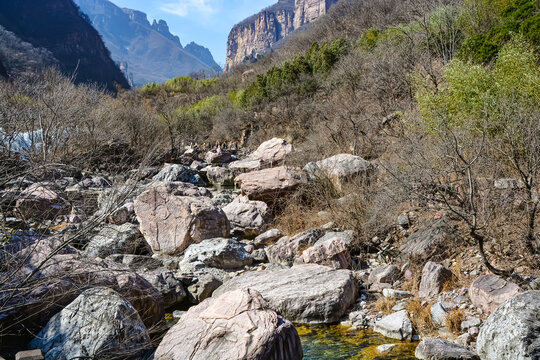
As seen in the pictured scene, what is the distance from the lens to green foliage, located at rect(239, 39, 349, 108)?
25541 mm

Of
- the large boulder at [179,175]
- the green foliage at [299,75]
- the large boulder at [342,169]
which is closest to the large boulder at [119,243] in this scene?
the large boulder at [342,169]

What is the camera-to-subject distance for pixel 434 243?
6.76 meters

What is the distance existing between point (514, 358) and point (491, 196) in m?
2.97

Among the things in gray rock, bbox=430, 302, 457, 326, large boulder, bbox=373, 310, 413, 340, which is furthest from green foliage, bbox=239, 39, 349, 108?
large boulder, bbox=373, 310, 413, 340

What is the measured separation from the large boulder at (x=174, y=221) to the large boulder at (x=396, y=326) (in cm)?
441

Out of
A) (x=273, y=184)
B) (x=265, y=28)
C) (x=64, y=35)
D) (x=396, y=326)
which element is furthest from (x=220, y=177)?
(x=265, y=28)

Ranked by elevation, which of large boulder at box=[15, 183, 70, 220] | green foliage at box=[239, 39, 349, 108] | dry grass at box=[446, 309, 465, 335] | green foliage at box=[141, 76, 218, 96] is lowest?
dry grass at box=[446, 309, 465, 335]

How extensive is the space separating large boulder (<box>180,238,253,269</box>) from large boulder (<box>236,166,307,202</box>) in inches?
106

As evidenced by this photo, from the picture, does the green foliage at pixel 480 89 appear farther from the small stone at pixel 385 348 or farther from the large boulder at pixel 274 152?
the large boulder at pixel 274 152

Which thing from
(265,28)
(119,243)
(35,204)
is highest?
(265,28)

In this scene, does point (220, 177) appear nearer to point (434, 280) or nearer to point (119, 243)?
point (119, 243)

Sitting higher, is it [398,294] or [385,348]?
[398,294]

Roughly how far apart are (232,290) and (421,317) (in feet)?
7.94

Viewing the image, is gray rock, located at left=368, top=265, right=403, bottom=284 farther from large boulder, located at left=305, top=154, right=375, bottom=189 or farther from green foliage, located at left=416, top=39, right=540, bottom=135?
large boulder, located at left=305, top=154, right=375, bottom=189
